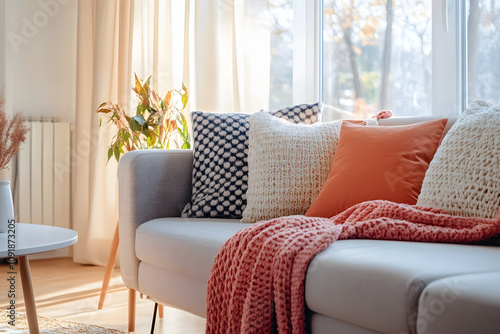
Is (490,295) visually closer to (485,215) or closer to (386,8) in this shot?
(485,215)

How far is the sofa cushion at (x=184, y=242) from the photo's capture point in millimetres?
1942

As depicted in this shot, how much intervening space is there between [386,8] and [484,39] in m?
0.54

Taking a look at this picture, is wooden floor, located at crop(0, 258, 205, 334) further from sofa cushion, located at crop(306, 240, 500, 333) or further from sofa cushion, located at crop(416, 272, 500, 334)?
sofa cushion, located at crop(416, 272, 500, 334)

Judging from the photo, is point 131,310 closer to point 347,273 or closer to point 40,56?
point 347,273

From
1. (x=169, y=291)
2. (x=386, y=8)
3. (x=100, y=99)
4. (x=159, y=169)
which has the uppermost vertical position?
(x=386, y=8)

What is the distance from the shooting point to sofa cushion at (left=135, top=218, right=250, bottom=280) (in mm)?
1942

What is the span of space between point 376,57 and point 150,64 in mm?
1572

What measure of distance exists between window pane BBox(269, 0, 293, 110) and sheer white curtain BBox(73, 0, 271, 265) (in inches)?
2.5

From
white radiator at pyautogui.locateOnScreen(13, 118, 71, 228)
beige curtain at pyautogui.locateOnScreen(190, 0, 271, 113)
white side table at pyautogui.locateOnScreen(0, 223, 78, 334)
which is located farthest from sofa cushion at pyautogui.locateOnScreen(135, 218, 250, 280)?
white radiator at pyautogui.locateOnScreen(13, 118, 71, 228)

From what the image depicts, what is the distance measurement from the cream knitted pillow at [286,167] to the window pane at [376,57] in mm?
505

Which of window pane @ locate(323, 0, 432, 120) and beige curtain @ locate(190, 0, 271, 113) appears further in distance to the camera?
beige curtain @ locate(190, 0, 271, 113)

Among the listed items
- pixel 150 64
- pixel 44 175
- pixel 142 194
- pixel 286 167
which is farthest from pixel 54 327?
pixel 150 64

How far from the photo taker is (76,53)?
4250 millimetres

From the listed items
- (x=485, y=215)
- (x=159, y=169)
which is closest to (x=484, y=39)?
(x=485, y=215)
